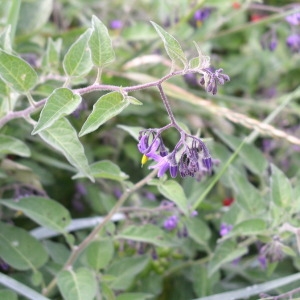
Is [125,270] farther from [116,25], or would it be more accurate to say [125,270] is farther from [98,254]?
Result: [116,25]

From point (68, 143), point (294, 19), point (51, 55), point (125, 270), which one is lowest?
point (125, 270)

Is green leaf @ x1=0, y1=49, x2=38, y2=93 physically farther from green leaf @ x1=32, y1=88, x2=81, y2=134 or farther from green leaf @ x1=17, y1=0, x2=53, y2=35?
green leaf @ x1=17, y1=0, x2=53, y2=35

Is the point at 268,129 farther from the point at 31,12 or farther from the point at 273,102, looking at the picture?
the point at 31,12

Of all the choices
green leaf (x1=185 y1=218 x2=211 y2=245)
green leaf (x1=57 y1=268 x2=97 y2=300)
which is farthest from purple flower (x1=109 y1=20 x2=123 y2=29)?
green leaf (x1=57 y1=268 x2=97 y2=300)

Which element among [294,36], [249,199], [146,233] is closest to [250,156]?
[249,199]

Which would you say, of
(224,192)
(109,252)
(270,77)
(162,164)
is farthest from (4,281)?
(270,77)

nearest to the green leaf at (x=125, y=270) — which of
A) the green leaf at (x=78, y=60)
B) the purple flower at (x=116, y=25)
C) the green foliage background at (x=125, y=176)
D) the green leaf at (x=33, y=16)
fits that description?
the green foliage background at (x=125, y=176)

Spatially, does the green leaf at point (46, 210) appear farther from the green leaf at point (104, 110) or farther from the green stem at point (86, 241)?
the green leaf at point (104, 110)
